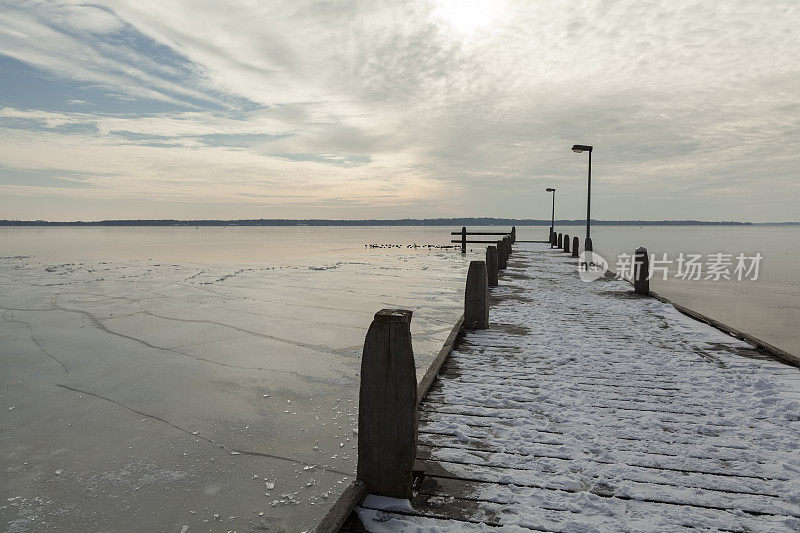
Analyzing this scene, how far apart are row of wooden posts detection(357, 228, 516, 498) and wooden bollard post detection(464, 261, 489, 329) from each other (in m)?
4.99

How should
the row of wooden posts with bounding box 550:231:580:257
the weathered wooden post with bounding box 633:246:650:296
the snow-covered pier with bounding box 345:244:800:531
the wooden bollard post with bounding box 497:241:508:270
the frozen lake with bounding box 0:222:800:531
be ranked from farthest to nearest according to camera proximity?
the row of wooden posts with bounding box 550:231:580:257, the wooden bollard post with bounding box 497:241:508:270, the weathered wooden post with bounding box 633:246:650:296, the frozen lake with bounding box 0:222:800:531, the snow-covered pier with bounding box 345:244:800:531

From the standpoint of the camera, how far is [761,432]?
4059 mm

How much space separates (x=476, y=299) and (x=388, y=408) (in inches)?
208

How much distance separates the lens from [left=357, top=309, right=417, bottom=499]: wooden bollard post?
3.03 metres

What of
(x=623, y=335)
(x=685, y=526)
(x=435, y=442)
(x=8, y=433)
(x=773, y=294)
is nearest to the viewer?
(x=685, y=526)

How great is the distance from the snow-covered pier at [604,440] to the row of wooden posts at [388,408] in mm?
146

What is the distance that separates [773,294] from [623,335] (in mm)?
16617

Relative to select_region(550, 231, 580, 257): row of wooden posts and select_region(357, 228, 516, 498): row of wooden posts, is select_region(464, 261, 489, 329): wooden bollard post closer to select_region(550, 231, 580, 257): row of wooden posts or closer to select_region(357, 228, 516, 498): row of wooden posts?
select_region(357, 228, 516, 498): row of wooden posts

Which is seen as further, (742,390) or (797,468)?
(742,390)

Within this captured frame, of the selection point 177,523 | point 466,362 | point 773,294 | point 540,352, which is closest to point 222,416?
point 177,523

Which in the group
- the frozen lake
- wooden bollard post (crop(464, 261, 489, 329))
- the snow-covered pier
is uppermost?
wooden bollard post (crop(464, 261, 489, 329))

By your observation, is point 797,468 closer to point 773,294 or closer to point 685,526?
point 685,526

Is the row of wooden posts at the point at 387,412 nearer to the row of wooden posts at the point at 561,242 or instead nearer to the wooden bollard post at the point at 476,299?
the wooden bollard post at the point at 476,299

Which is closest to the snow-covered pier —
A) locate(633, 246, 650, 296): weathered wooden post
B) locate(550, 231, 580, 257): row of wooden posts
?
locate(633, 246, 650, 296): weathered wooden post
